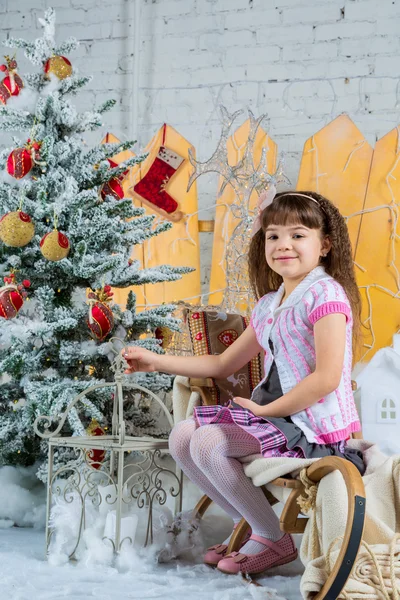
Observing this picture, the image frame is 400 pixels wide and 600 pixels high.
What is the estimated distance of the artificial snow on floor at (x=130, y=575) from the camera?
1506 millimetres

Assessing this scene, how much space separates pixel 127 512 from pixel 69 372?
51 cm

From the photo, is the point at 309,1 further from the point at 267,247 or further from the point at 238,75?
the point at 267,247

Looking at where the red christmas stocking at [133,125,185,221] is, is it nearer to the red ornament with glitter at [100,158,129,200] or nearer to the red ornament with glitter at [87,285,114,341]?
the red ornament with glitter at [100,158,129,200]

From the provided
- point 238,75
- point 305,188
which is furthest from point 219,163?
point 238,75

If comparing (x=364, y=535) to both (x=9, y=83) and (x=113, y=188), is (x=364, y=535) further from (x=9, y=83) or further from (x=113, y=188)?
(x=9, y=83)

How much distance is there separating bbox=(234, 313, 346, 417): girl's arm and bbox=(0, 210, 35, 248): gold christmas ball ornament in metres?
0.82

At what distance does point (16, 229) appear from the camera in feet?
6.61

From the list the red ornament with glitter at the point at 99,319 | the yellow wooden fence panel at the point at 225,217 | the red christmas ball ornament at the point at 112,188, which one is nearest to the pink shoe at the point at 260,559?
the red ornament with glitter at the point at 99,319

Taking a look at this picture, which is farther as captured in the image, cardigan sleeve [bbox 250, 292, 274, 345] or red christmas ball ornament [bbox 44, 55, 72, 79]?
red christmas ball ornament [bbox 44, 55, 72, 79]

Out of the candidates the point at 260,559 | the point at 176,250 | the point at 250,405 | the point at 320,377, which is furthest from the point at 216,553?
the point at 176,250

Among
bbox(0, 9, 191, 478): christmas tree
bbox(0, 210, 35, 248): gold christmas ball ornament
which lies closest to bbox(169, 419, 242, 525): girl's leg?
bbox(0, 9, 191, 478): christmas tree

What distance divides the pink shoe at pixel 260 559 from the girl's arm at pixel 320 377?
0.31 meters

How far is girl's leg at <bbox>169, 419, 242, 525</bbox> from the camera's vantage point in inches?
68.6

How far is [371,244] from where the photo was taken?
2.80 meters
